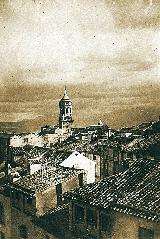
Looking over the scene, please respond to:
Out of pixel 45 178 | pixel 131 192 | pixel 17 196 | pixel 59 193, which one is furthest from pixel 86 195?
pixel 17 196

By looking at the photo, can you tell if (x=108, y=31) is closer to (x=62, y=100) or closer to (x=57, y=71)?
(x=57, y=71)

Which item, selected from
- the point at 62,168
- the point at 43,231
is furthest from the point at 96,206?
the point at 62,168

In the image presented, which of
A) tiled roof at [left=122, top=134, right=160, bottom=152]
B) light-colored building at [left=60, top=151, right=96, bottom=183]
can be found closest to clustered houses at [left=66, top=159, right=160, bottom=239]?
light-colored building at [left=60, top=151, right=96, bottom=183]

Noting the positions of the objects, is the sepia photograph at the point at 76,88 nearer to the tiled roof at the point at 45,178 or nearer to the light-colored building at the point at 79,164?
the tiled roof at the point at 45,178

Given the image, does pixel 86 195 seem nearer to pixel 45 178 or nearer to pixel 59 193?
pixel 59 193

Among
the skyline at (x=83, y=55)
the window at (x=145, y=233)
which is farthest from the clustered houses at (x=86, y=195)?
the skyline at (x=83, y=55)

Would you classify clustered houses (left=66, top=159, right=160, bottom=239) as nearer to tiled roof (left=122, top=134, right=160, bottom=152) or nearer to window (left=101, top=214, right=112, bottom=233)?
window (left=101, top=214, right=112, bottom=233)

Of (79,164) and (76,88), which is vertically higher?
(76,88)
